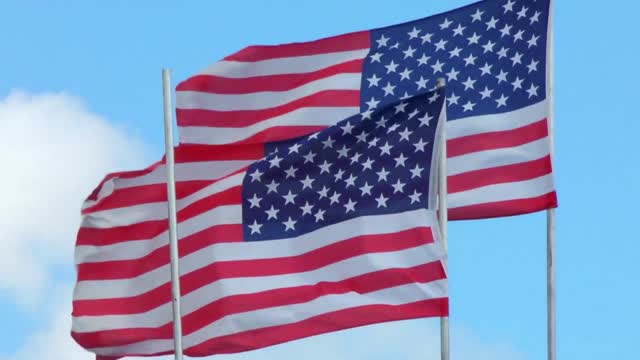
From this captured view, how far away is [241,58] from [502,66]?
3.14 m

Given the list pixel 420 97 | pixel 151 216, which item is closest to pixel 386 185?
pixel 420 97

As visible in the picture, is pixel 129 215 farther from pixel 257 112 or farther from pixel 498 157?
pixel 498 157

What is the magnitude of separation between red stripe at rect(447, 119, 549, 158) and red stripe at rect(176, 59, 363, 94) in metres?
1.65

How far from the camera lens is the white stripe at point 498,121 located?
97.2ft

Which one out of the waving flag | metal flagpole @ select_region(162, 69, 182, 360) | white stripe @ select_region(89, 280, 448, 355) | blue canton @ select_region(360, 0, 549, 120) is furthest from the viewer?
blue canton @ select_region(360, 0, 549, 120)

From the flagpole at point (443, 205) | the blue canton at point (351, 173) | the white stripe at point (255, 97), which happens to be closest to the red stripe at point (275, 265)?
the flagpole at point (443, 205)

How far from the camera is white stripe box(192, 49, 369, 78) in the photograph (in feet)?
99.5

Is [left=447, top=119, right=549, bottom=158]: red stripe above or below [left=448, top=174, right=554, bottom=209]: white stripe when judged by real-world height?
above

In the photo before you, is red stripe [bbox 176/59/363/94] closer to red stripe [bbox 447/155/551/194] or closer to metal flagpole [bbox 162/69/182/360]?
red stripe [bbox 447/155/551/194]

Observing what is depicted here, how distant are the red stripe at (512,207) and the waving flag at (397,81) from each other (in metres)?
0.55

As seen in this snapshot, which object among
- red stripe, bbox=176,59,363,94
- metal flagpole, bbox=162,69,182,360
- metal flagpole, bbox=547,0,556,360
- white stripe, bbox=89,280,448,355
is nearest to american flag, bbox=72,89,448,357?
white stripe, bbox=89,280,448,355

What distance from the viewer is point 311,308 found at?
2797 centimetres

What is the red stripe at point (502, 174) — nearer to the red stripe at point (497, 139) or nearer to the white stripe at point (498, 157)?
the white stripe at point (498, 157)

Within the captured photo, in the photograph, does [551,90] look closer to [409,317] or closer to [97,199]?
[409,317]
